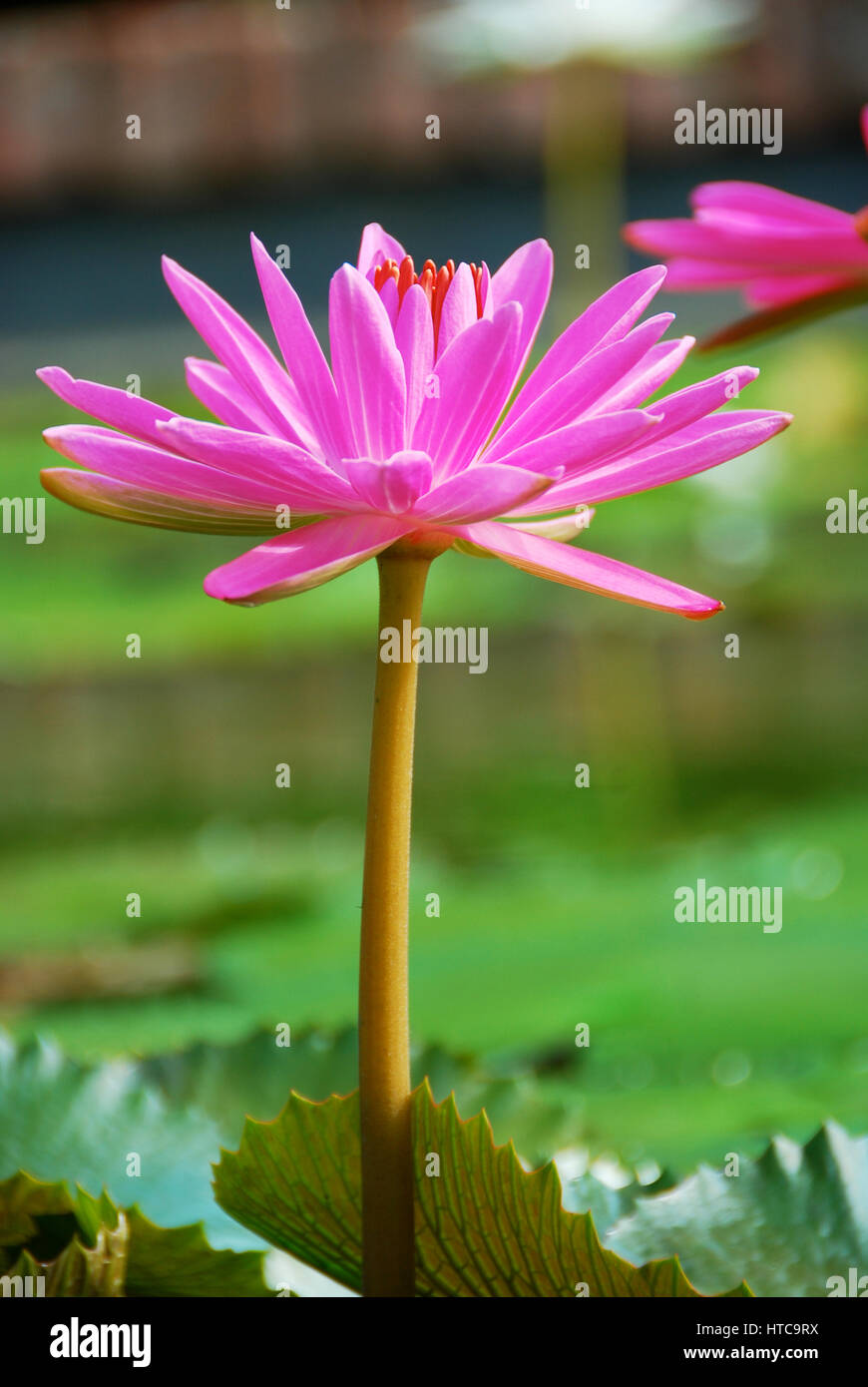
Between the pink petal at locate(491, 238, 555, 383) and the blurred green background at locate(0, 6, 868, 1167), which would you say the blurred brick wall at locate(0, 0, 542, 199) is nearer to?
the blurred green background at locate(0, 6, 868, 1167)

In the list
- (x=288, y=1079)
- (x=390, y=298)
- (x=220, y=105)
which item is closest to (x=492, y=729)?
(x=288, y=1079)

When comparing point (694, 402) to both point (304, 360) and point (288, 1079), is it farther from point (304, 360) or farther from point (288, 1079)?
point (288, 1079)

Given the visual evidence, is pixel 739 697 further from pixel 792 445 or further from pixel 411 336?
pixel 411 336

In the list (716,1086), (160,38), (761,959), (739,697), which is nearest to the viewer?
(716,1086)

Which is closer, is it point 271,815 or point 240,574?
point 240,574

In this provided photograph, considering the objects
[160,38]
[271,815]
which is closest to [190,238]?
[160,38]

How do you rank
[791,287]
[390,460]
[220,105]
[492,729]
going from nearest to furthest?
1. [390,460]
2. [791,287]
3. [492,729]
4. [220,105]
